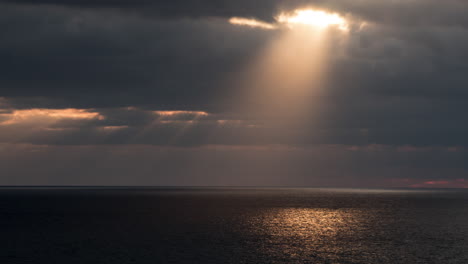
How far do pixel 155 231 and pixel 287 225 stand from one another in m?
32.0

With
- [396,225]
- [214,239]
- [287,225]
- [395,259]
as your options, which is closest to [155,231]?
[214,239]

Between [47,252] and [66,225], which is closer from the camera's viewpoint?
[47,252]

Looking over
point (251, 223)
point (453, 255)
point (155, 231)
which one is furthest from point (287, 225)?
point (453, 255)

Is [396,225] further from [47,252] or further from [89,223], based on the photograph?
Result: [47,252]

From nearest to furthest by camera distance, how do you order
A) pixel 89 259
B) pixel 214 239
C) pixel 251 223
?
pixel 89 259 < pixel 214 239 < pixel 251 223

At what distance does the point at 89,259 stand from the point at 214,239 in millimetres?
26145

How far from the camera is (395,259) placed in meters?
67.9

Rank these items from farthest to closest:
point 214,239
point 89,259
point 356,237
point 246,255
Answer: point 356,237 < point 214,239 < point 246,255 < point 89,259

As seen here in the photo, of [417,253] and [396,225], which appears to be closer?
[417,253]

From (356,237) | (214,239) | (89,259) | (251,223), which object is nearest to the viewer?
(89,259)

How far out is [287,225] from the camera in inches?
4653

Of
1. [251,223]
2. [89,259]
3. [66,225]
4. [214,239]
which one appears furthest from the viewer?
[251,223]

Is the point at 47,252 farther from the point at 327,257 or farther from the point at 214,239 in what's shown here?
the point at 327,257

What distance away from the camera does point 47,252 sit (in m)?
71.9
